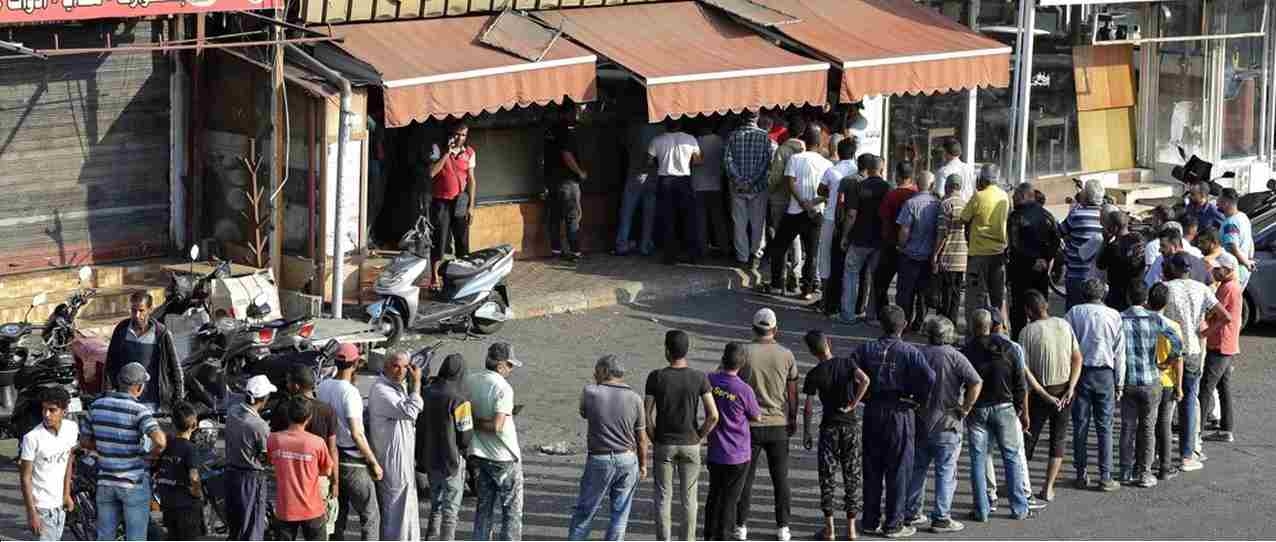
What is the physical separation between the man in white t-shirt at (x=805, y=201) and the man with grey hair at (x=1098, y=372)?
5035 millimetres

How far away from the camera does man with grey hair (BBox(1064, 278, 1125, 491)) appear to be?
14969 mm

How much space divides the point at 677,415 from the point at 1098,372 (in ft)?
11.0

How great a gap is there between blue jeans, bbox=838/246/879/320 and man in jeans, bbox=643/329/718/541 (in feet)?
21.0

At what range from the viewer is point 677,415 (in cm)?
1326

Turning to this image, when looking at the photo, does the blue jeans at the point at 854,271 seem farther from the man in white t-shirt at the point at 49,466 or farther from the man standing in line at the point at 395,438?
the man in white t-shirt at the point at 49,466

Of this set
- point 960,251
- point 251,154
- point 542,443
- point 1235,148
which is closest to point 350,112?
point 251,154

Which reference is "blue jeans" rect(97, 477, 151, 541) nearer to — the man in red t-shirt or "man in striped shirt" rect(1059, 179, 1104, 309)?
the man in red t-shirt

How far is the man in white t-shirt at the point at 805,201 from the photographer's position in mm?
20016

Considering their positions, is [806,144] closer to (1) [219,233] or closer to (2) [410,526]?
(1) [219,233]

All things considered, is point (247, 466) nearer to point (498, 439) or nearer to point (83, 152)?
point (498, 439)

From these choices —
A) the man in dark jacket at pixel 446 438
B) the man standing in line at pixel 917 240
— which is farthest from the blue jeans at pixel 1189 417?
the man in dark jacket at pixel 446 438

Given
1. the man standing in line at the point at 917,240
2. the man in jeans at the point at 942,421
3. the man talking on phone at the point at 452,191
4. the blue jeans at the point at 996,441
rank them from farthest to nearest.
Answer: the man talking on phone at the point at 452,191 < the man standing in line at the point at 917,240 < the blue jeans at the point at 996,441 < the man in jeans at the point at 942,421

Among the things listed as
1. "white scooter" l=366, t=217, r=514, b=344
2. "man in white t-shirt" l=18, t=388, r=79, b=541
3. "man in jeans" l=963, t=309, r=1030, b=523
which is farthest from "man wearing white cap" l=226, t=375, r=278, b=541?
"white scooter" l=366, t=217, r=514, b=344

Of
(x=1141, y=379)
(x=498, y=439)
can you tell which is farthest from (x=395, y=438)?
(x=1141, y=379)
